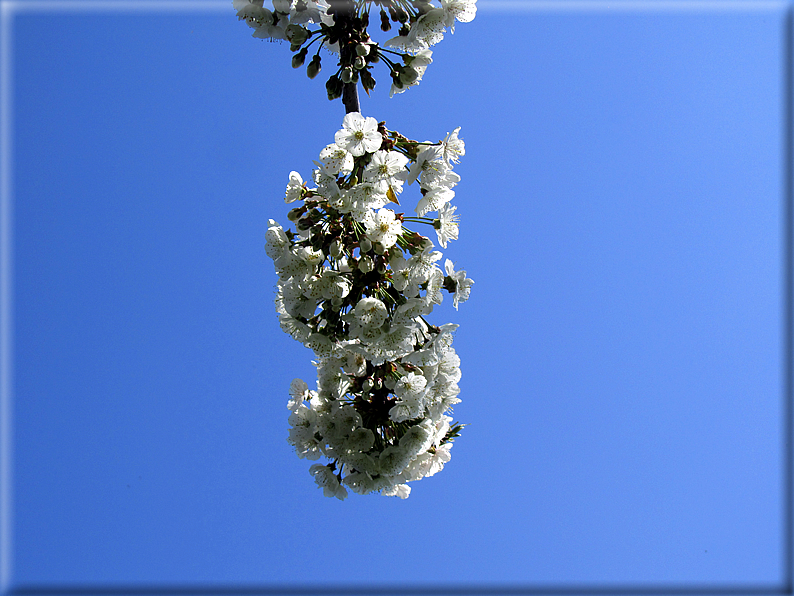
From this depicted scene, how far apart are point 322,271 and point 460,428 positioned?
1.24m

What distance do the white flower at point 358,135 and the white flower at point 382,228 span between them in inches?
12.8

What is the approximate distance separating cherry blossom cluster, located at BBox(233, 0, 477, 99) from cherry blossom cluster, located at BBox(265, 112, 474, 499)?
435 mm

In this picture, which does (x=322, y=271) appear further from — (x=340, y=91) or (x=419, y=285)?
(x=340, y=91)

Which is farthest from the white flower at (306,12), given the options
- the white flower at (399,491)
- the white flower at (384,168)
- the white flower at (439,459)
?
the white flower at (399,491)

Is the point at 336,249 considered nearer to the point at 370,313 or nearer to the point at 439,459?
the point at 370,313

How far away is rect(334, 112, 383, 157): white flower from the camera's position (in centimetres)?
256

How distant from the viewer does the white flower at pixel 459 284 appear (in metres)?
2.76

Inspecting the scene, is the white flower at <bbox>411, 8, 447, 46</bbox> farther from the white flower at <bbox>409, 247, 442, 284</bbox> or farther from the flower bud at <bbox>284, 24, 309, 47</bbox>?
the white flower at <bbox>409, 247, 442, 284</bbox>

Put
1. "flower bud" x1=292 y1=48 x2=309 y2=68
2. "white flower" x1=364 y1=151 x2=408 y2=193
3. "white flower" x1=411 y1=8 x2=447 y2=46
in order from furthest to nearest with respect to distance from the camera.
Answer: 1. "flower bud" x1=292 y1=48 x2=309 y2=68
2. "white flower" x1=411 y1=8 x2=447 y2=46
3. "white flower" x1=364 y1=151 x2=408 y2=193

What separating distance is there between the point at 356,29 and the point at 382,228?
1193 millimetres

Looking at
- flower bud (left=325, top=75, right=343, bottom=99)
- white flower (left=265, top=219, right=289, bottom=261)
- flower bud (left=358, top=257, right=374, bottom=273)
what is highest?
flower bud (left=325, top=75, right=343, bottom=99)

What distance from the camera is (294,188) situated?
9.50ft

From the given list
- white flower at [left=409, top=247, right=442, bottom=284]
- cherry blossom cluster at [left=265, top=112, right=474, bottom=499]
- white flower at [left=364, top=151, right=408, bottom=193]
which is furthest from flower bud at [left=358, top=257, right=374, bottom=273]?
white flower at [left=364, top=151, right=408, bottom=193]

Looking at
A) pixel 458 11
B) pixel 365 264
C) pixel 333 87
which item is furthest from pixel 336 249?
pixel 458 11
